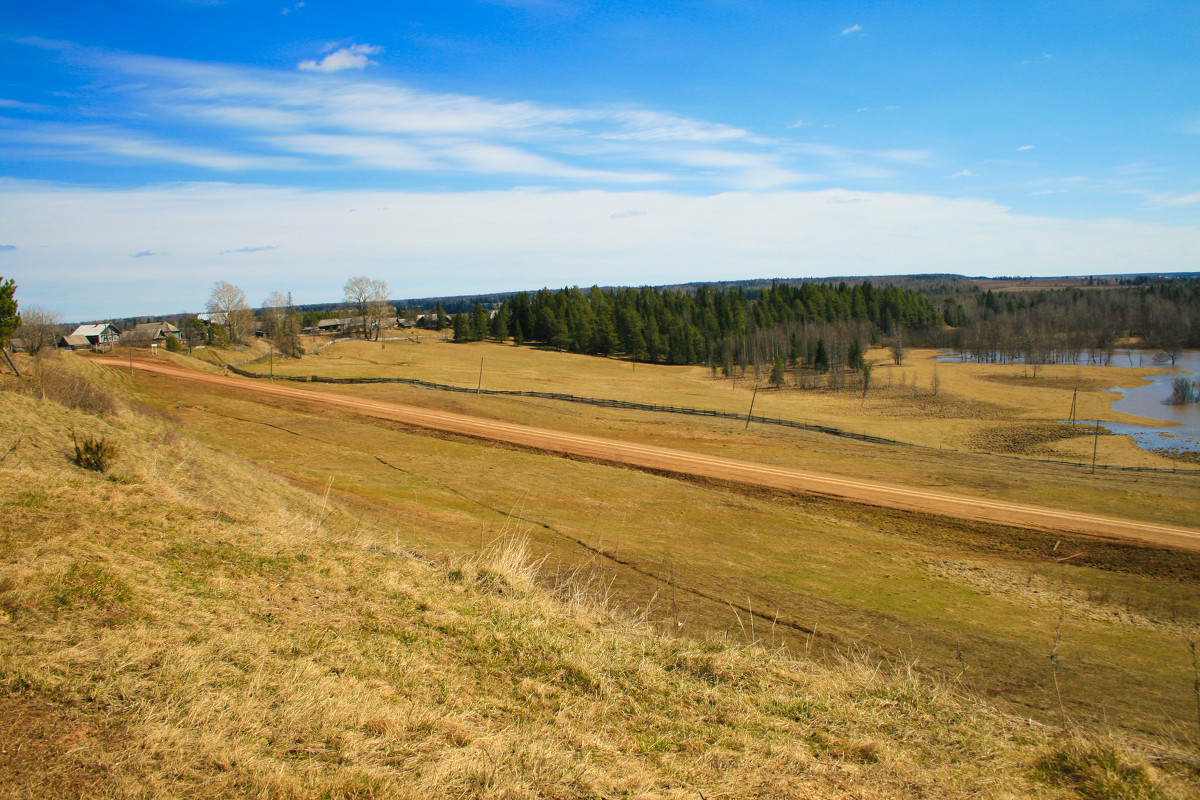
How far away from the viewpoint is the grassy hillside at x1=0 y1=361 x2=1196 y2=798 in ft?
16.7

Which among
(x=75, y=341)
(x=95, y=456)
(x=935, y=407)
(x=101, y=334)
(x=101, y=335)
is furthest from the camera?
(x=101, y=334)

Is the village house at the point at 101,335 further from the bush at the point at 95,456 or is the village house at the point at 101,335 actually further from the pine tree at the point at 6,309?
the bush at the point at 95,456

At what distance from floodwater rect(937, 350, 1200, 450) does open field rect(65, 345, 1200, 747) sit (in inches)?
833

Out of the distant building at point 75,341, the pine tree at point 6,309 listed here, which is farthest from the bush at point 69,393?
the distant building at point 75,341

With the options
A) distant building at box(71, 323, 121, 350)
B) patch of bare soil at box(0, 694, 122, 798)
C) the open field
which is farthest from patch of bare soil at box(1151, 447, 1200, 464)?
distant building at box(71, 323, 121, 350)

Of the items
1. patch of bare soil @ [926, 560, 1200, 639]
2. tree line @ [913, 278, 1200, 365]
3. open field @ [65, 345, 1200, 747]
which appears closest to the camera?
open field @ [65, 345, 1200, 747]

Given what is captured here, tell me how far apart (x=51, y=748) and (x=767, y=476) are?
28.7 m

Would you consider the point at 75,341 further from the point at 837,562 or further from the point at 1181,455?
the point at 1181,455

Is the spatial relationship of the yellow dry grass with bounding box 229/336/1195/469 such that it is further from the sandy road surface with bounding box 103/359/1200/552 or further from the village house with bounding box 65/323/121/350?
the village house with bounding box 65/323/121/350

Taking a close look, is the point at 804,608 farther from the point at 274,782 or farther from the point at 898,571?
the point at 274,782

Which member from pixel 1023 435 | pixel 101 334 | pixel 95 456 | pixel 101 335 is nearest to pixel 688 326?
pixel 1023 435

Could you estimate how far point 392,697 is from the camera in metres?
6.29

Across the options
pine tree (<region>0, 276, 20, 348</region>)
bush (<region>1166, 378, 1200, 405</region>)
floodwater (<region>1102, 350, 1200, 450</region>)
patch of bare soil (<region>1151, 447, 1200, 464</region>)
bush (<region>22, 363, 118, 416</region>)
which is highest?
pine tree (<region>0, 276, 20, 348</region>)

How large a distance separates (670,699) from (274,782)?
156 inches
